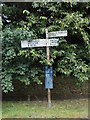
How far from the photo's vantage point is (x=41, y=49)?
5.71m

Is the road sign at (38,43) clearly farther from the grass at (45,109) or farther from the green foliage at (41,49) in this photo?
the grass at (45,109)

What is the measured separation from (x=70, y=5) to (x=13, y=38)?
197 cm

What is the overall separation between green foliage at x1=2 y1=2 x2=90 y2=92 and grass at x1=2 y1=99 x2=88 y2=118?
675mm

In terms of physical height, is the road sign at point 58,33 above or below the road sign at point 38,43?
above

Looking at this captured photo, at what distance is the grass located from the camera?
4.79 metres

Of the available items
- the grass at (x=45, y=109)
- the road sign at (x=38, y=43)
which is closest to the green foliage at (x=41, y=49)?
the road sign at (x=38, y=43)

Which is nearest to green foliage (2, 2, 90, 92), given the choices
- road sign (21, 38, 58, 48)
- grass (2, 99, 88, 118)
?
road sign (21, 38, 58, 48)

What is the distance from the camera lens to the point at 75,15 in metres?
5.35

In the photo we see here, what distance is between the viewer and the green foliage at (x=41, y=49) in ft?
17.7

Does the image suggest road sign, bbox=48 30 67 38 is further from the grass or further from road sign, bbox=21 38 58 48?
the grass

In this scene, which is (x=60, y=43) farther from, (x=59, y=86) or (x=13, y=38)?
(x=59, y=86)

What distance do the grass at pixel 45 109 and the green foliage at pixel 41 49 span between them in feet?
2.21

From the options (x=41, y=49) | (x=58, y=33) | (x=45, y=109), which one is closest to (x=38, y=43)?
(x=41, y=49)

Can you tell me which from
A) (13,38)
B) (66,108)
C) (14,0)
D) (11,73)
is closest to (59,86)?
(66,108)
